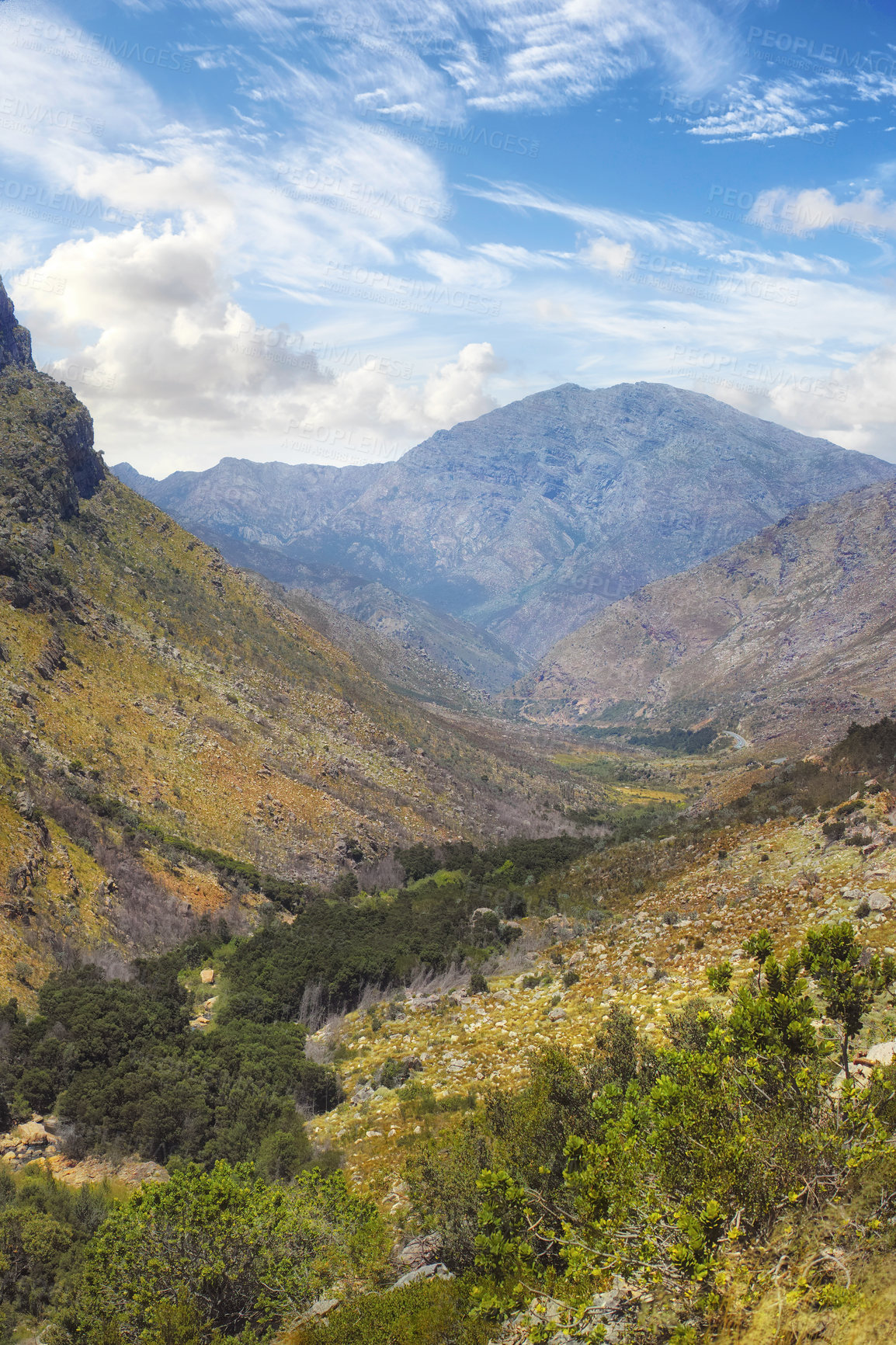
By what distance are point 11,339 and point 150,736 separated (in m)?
49.9

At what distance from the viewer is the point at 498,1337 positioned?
8164mm

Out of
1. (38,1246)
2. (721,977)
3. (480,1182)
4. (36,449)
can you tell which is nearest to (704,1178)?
(480,1182)

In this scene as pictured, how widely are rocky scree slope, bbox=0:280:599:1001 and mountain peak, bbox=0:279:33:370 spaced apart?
0.92 feet

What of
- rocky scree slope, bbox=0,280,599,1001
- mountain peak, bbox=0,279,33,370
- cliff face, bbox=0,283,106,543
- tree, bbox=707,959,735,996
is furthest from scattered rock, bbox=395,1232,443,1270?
mountain peak, bbox=0,279,33,370

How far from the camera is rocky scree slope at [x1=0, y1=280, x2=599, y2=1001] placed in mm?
32844

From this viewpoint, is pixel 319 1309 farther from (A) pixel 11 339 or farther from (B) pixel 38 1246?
(A) pixel 11 339

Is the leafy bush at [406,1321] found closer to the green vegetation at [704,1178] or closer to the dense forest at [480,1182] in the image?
the dense forest at [480,1182]

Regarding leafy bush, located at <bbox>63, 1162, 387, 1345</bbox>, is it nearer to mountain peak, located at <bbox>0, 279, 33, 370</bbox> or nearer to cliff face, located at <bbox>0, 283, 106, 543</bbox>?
cliff face, located at <bbox>0, 283, 106, 543</bbox>

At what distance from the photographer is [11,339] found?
72062mm

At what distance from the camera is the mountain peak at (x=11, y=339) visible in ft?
230

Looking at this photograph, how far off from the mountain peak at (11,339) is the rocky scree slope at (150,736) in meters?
0.28

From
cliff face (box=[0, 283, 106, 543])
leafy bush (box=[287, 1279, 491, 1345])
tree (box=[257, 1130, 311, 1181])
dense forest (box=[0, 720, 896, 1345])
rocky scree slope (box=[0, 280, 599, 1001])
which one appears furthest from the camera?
cliff face (box=[0, 283, 106, 543])

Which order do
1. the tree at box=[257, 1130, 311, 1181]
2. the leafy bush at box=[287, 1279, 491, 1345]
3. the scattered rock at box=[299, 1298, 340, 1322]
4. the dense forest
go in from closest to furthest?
the dense forest < the leafy bush at box=[287, 1279, 491, 1345] < the scattered rock at box=[299, 1298, 340, 1322] < the tree at box=[257, 1130, 311, 1181]

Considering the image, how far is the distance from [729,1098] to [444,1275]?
5403 millimetres
